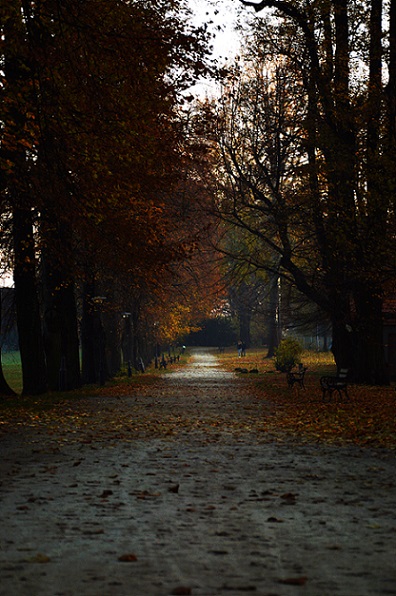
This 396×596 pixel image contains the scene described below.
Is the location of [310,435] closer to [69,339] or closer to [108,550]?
[108,550]

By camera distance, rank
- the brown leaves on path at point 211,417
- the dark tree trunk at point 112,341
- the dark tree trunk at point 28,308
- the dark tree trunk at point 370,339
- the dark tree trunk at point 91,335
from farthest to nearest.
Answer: the dark tree trunk at point 112,341, the dark tree trunk at point 91,335, the dark tree trunk at point 370,339, the dark tree trunk at point 28,308, the brown leaves on path at point 211,417

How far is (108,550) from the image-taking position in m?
6.84

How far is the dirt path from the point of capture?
5.98 m

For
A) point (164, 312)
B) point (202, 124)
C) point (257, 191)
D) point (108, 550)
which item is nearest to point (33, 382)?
point (202, 124)

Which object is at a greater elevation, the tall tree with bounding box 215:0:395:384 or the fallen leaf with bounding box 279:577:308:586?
the tall tree with bounding box 215:0:395:384

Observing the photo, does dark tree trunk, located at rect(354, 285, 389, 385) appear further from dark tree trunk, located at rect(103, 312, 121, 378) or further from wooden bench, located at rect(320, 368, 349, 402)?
dark tree trunk, located at rect(103, 312, 121, 378)

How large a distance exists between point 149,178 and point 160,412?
643cm

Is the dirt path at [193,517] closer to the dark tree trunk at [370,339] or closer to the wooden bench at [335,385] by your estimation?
the wooden bench at [335,385]

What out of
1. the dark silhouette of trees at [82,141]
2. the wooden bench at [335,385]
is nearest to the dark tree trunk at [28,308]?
the dark silhouette of trees at [82,141]

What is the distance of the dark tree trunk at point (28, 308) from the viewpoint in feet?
80.3

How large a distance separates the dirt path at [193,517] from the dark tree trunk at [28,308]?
9849 millimetres

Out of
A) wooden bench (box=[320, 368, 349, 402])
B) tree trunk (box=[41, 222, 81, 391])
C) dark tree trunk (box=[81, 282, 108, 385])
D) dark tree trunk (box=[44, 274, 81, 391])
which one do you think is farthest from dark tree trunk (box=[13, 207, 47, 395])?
wooden bench (box=[320, 368, 349, 402])

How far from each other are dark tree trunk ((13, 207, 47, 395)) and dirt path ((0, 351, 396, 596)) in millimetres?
9849

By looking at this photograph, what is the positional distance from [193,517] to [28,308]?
18264mm
